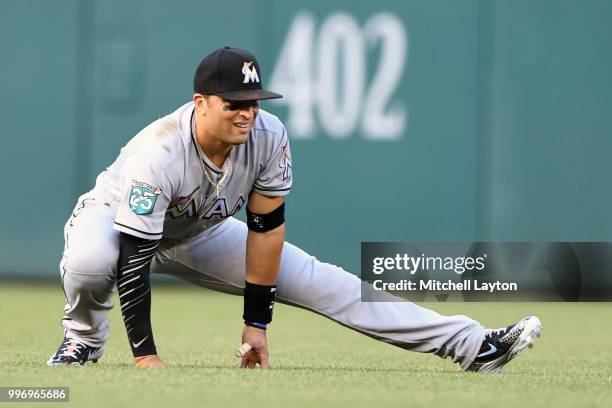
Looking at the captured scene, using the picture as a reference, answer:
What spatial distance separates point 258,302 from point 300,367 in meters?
0.31

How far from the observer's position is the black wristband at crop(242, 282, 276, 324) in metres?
4.50

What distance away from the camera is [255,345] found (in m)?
4.46

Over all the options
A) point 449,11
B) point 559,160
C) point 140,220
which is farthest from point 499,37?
point 140,220

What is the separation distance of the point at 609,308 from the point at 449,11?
2.25 m

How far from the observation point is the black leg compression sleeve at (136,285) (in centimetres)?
415

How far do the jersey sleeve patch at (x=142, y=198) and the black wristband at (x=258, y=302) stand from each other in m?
0.59

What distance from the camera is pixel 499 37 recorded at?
899 cm

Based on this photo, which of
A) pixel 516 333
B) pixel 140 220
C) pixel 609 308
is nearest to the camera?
pixel 140 220

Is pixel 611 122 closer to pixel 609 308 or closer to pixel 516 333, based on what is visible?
pixel 609 308

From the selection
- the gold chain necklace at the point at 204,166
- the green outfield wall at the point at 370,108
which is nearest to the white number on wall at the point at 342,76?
the green outfield wall at the point at 370,108

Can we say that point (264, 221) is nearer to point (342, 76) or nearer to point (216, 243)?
point (216, 243)
